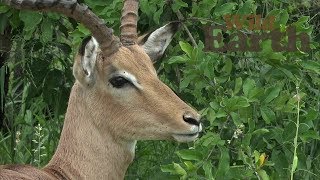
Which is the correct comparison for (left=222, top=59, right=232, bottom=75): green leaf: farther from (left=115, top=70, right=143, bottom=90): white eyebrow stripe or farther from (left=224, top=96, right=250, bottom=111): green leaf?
(left=115, top=70, right=143, bottom=90): white eyebrow stripe

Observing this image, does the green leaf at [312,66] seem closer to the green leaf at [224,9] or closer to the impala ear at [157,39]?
the green leaf at [224,9]

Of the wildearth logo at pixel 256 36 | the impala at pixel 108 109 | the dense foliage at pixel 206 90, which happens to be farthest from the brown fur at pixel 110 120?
the wildearth logo at pixel 256 36

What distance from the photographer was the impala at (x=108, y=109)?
17.7 ft

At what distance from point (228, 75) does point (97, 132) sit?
3.19ft

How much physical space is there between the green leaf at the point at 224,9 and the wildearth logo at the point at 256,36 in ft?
0.22

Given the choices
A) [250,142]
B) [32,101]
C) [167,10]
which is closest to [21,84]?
[32,101]

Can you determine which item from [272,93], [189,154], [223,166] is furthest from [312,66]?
[189,154]

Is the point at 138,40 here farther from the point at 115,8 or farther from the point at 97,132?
the point at 97,132

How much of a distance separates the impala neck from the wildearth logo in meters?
1.08

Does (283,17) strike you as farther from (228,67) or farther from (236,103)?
(236,103)

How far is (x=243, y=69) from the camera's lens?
21.6ft

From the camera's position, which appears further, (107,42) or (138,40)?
(138,40)

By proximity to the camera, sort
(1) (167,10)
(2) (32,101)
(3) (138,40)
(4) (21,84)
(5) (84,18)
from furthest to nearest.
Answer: (4) (21,84), (2) (32,101), (1) (167,10), (3) (138,40), (5) (84,18)

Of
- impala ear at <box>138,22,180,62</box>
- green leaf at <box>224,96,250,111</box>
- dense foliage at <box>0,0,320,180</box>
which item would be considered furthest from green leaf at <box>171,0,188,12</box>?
green leaf at <box>224,96,250,111</box>
